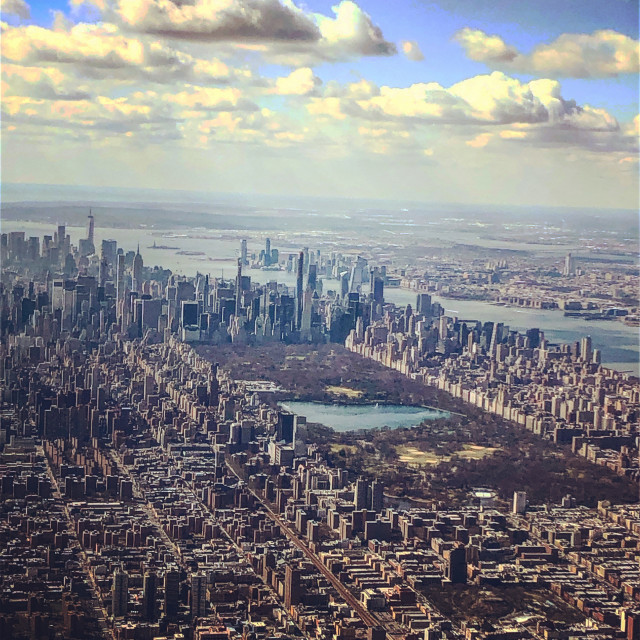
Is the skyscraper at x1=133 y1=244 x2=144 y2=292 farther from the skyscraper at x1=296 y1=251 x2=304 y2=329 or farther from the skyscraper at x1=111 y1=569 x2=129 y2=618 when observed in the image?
the skyscraper at x1=111 y1=569 x2=129 y2=618

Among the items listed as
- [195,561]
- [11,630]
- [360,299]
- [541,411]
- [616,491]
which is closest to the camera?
[11,630]

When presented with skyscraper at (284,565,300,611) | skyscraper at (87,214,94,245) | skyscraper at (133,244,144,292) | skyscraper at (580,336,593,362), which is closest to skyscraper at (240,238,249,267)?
skyscraper at (133,244,144,292)

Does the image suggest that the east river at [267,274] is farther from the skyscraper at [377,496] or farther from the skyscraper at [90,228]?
the skyscraper at [377,496]

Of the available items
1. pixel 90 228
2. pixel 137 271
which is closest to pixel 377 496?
pixel 137 271

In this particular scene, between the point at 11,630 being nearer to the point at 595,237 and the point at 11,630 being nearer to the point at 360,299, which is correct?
the point at 360,299

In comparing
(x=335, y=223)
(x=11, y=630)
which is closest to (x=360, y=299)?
(x=335, y=223)

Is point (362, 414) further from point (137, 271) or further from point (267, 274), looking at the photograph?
point (137, 271)
